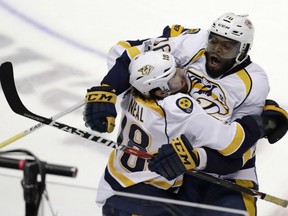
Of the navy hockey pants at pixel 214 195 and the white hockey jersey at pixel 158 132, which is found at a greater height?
the white hockey jersey at pixel 158 132

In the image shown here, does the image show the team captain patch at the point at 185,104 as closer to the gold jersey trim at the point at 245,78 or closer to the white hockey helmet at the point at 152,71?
the white hockey helmet at the point at 152,71

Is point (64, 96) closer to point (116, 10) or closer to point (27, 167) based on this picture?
point (116, 10)

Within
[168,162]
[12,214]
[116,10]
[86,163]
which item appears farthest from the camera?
[116,10]

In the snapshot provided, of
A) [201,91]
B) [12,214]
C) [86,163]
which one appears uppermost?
[201,91]

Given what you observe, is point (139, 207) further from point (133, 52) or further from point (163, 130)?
point (133, 52)

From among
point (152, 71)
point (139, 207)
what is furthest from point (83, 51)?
point (139, 207)

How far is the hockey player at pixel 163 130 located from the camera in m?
2.15

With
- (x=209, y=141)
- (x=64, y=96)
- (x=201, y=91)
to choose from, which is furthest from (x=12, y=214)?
(x=64, y=96)

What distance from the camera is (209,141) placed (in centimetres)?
215

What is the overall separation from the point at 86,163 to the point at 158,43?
714 mm

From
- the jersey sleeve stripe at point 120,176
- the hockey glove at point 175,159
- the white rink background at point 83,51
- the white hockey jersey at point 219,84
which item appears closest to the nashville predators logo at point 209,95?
the white hockey jersey at point 219,84

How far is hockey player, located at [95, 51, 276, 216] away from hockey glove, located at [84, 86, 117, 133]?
0.8 inches

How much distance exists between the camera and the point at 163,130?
2217 mm

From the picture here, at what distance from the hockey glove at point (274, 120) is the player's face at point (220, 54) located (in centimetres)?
19
